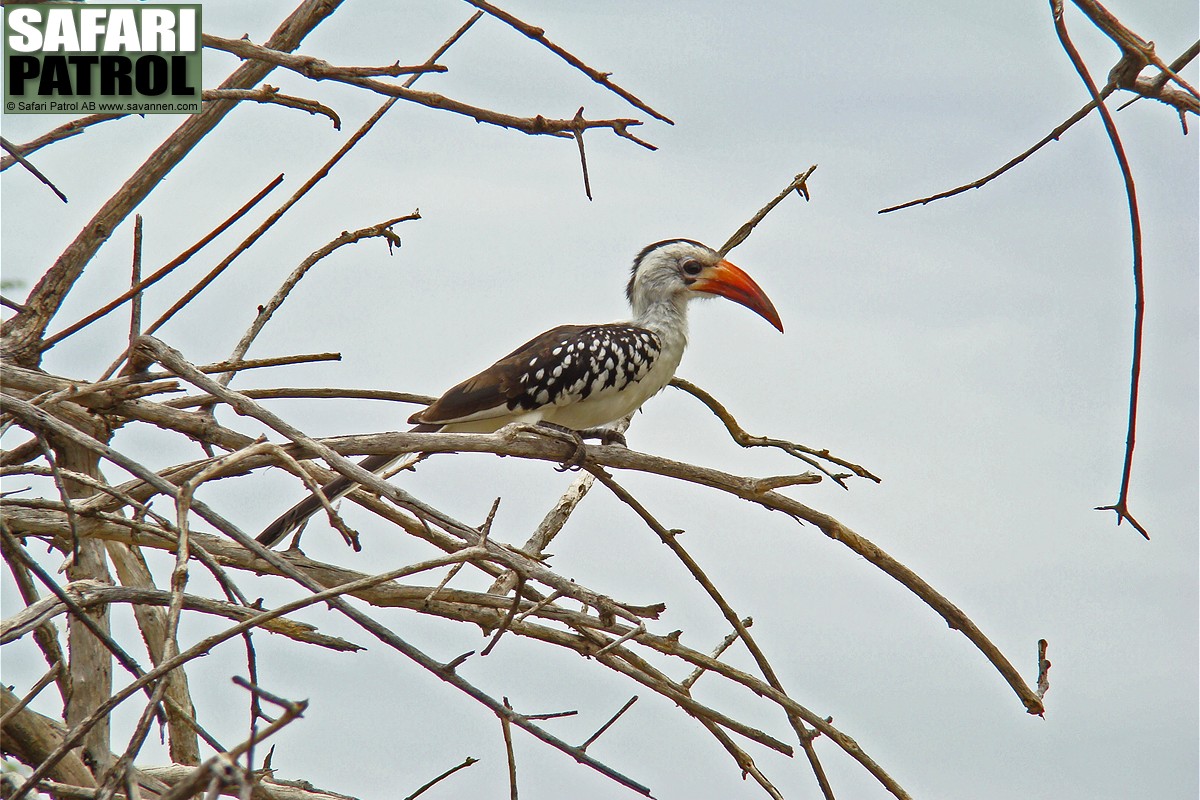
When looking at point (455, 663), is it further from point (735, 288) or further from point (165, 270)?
point (735, 288)

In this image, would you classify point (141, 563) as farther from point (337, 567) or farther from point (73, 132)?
point (73, 132)

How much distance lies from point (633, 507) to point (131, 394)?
4.55 feet

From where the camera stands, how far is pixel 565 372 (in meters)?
4.05

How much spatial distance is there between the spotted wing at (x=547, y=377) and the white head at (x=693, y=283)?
2.13ft

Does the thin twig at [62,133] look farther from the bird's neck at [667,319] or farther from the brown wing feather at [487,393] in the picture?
the bird's neck at [667,319]

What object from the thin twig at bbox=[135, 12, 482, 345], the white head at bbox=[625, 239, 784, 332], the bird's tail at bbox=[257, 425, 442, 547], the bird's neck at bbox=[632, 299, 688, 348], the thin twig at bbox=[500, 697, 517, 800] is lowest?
the thin twig at bbox=[500, 697, 517, 800]

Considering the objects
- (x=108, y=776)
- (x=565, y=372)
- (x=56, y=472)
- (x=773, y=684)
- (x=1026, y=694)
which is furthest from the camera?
(x=565, y=372)

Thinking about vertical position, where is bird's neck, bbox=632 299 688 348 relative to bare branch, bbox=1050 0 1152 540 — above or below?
above

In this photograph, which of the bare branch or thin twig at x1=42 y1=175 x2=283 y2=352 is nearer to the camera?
the bare branch

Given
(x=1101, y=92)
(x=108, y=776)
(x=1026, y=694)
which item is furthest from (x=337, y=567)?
(x=1101, y=92)

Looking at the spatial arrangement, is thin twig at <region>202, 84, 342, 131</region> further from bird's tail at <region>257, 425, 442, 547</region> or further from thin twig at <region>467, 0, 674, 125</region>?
bird's tail at <region>257, 425, 442, 547</region>

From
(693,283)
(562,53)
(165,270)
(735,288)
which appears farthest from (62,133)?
(735,288)

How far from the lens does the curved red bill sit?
4.89m

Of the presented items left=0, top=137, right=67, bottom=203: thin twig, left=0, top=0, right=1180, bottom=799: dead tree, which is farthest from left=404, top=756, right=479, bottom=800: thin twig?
left=0, top=137, right=67, bottom=203: thin twig
